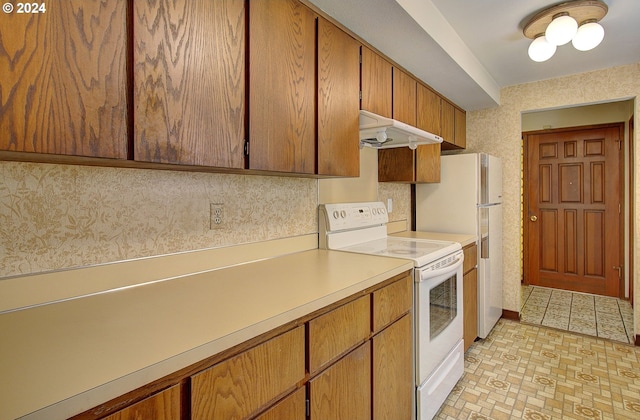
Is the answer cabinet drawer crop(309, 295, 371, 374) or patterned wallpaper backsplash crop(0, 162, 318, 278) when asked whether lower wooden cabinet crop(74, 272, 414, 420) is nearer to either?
cabinet drawer crop(309, 295, 371, 374)

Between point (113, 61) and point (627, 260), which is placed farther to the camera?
point (627, 260)

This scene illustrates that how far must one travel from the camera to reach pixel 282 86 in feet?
4.40

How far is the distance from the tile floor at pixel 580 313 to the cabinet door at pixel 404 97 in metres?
2.39

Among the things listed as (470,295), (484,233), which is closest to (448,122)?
(484,233)

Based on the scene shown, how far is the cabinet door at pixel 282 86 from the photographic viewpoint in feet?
4.05

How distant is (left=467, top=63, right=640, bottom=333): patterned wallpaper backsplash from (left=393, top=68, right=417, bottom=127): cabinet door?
1304 mm

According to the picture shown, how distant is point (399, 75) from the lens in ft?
7.20

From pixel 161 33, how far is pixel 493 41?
2.19m

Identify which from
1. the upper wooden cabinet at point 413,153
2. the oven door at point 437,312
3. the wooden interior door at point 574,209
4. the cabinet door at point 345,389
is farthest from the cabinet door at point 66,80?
the wooden interior door at point 574,209

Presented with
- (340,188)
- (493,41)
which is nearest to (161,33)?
(340,188)

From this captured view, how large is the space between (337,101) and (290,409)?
4.36 feet

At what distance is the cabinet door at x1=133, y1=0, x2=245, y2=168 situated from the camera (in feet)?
3.05

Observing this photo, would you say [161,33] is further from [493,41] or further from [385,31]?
[493,41]

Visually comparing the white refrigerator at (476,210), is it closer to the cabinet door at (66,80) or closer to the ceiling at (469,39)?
the ceiling at (469,39)
